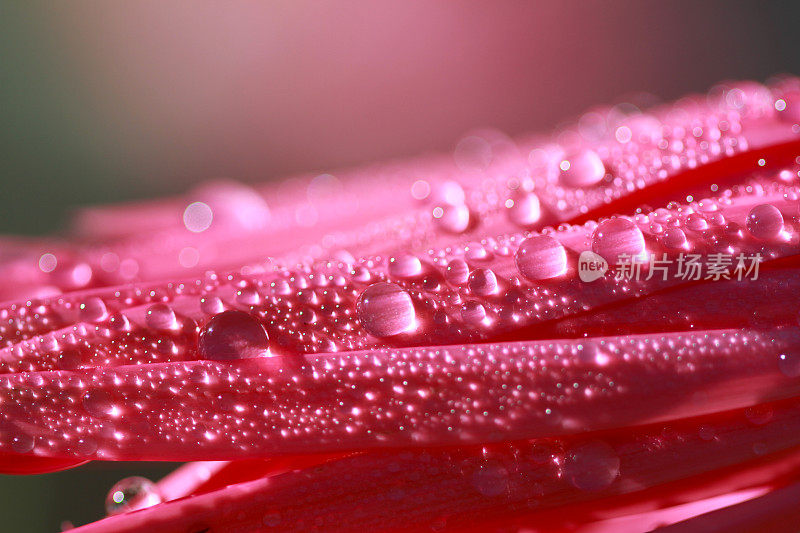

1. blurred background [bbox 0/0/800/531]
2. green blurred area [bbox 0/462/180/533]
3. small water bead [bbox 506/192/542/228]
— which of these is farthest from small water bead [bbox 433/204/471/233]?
blurred background [bbox 0/0/800/531]

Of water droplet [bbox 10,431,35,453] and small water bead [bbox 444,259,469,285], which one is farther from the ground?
small water bead [bbox 444,259,469,285]

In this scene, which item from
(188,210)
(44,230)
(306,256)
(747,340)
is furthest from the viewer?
(44,230)

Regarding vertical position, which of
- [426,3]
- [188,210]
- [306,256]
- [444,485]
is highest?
[426,3]

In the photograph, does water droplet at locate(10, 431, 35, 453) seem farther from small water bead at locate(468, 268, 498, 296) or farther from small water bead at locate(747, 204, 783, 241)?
small water bead at locate(747, 204, 783, 241)

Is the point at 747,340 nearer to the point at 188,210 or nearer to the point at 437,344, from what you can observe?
the point at 437,344

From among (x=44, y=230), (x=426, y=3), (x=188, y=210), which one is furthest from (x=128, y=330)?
(x=426, y=3)

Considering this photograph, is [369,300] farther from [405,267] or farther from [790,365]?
[790,365]

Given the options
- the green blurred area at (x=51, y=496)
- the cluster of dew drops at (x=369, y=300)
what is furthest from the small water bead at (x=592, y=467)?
the green blurred area at (x=51, y=496)
